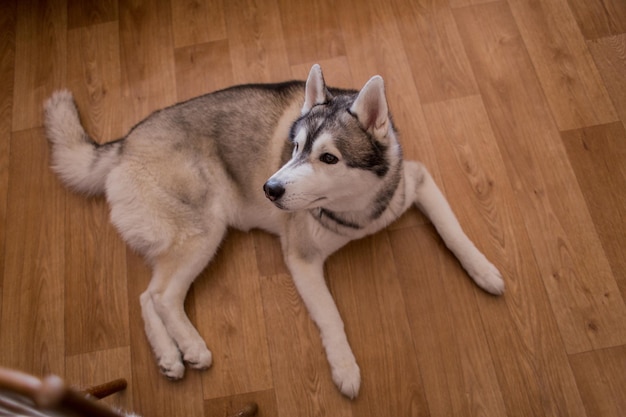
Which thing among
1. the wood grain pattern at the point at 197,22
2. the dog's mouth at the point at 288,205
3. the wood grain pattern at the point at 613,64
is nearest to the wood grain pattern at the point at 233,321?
the dog's mouth at the point at 288,205

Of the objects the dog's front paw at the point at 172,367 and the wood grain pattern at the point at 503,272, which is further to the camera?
the dog's front paw at the point at 172,367

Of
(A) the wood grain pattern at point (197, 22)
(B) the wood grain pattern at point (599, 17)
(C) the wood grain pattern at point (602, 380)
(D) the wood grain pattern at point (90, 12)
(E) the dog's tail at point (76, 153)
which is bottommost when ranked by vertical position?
(C) the wood grain pattern at point (602, 380)

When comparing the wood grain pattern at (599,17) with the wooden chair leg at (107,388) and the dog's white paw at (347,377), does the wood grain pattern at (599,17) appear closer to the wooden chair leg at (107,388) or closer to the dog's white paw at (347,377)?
the dog's white paw at (347,377)

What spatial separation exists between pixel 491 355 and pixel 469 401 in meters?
0.21

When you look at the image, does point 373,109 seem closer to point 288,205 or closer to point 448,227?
point 288,205

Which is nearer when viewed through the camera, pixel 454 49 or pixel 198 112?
pixel 198 112

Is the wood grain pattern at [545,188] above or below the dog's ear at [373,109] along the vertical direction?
below

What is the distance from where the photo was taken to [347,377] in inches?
79.3

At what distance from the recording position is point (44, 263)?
243cm

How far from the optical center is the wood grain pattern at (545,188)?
2.09 meters

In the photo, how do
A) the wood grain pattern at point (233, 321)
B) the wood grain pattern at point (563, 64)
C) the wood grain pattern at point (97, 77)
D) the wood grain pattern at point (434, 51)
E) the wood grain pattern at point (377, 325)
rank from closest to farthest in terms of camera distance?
1. the wood grain pattern at point (377, 325)
2. the wood grain pattern at point (233, 321)
3. the wood grain pattern at point (563, 64)
4. the wood grain pattern at point (434, 51)
5. the wood grain pattern at point (97, 77)

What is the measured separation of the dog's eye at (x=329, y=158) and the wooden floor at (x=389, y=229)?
0.71m

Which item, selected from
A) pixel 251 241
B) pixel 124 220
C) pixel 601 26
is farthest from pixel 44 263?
pixel 601 26

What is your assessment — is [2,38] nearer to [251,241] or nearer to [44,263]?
[44,263]
